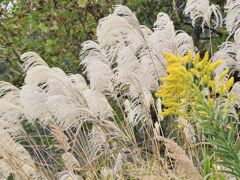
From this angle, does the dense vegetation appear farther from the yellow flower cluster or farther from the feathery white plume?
the yellow flower cluster

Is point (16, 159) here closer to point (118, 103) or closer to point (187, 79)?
point (118, 103)

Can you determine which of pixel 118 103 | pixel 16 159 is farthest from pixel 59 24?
pixel 16 159

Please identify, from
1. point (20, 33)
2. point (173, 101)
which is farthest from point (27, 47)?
point (173, 101)

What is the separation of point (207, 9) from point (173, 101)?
178cm

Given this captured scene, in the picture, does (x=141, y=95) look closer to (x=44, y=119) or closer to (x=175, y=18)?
(x=44, y=119)

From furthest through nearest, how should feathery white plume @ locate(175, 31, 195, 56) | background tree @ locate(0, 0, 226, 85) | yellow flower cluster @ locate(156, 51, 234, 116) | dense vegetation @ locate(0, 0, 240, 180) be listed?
background tree @ locate(0, 0, 226, 85)
feathery white plume @ locate(175, 31, 195, 56)
dense vegetation @ locate(0, 0, 240, 180)
yellow flower cluster @ locate(156, 51, 234, 116)

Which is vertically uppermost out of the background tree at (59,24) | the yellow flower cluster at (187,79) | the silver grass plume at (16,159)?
the yellow flower cluster at (187,79)

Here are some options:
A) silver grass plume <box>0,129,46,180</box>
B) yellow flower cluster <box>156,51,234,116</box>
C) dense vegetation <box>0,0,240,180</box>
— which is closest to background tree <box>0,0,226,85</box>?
dense vegetation <box>0,0,240,180</box>

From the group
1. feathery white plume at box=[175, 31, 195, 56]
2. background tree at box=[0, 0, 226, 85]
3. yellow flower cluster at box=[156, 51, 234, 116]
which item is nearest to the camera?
yellow flower cluster at box=[156, 51, 234, 116]

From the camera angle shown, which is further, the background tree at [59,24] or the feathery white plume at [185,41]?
the background tree at [59,24]

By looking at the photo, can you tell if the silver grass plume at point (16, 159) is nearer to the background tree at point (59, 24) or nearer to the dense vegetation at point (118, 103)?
the dense vegetation at point (118, 103)

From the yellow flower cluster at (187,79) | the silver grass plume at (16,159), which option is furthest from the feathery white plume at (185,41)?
the yellow flower cluster at (187,79)

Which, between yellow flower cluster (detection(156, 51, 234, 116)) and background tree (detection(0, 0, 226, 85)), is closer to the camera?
yellow flower cluster (detection(156, 51, 234, 116))

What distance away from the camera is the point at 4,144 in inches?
175
